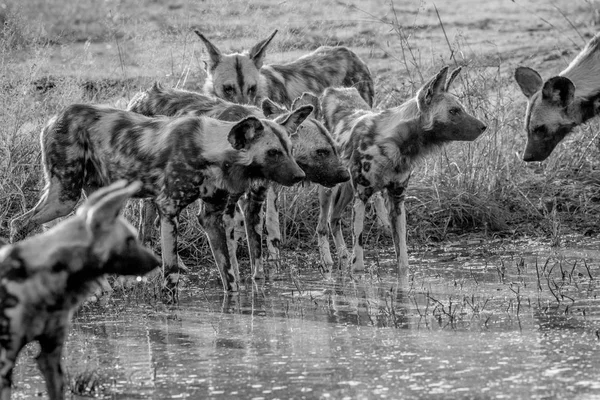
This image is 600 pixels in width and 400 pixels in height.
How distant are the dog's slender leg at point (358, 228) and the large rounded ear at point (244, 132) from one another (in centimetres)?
128

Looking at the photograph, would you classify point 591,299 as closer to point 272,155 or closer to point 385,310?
point 385,310

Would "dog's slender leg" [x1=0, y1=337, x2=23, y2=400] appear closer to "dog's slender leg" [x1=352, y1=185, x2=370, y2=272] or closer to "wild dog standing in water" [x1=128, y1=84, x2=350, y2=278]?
"wild dog standing in water" [x1=128, y1=84, x2=350, y2=278]

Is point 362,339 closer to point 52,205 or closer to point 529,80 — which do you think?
point 52,205

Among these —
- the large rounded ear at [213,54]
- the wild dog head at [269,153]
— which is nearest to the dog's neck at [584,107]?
the wild dog head at [269,153]

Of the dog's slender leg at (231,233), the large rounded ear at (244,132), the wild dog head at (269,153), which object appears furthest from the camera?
the dog's slender leg at (231,233)

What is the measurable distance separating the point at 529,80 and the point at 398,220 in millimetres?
1230

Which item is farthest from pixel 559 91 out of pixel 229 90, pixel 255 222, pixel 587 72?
pixel 229 90

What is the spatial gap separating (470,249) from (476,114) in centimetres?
159

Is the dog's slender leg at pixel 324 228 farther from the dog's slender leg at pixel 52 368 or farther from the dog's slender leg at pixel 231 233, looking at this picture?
the dog's slender leg at pixel 52 368

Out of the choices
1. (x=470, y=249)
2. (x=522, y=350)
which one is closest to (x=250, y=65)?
(x=470, y=249)

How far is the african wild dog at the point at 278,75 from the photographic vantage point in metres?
9.88

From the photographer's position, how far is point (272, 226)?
28.6ft

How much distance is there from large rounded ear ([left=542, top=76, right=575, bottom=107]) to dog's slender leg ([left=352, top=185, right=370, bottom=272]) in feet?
4.29

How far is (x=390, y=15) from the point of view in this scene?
51.9 feet
